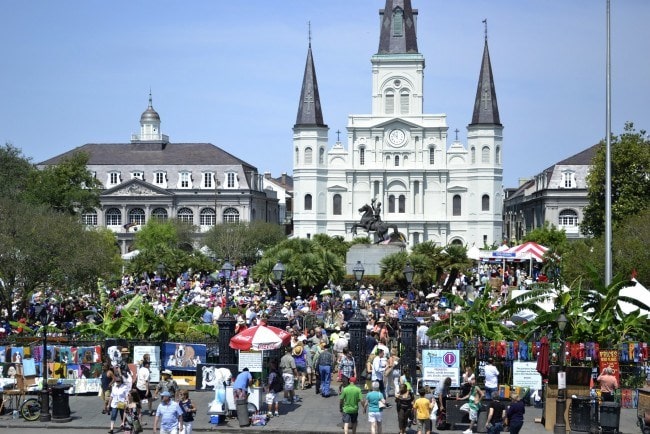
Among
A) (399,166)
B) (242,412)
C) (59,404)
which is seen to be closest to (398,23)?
(399,166)

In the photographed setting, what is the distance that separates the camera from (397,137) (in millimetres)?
108562

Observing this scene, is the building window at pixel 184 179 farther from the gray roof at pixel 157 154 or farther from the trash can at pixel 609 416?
the trash can at pixel 609 416

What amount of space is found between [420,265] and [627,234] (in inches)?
410

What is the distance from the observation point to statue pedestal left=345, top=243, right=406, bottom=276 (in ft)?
190

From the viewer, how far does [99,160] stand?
358ft

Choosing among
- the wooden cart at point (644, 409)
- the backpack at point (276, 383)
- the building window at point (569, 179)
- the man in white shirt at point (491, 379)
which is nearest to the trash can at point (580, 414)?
the wooden cart at point (644, 409)

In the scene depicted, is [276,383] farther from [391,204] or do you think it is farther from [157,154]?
[157,154]

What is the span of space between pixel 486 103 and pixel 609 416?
88.2 metres

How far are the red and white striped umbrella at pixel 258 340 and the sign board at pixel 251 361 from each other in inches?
10.4

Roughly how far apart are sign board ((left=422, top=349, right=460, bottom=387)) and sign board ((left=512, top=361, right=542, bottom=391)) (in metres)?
1.26

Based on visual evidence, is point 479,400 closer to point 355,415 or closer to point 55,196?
point 355,415

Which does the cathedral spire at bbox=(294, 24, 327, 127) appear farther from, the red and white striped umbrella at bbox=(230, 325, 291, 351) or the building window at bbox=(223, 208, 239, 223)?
the red and white striped umbrella at bbox=(230, 325, 291, 351)

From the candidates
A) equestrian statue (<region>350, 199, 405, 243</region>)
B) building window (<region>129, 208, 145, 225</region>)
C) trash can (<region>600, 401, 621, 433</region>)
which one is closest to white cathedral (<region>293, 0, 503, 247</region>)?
building window (<region>129, 208, 145, 225</region>)

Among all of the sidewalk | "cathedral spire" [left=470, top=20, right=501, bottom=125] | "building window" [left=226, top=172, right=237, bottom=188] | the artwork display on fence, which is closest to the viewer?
the sidewalk
